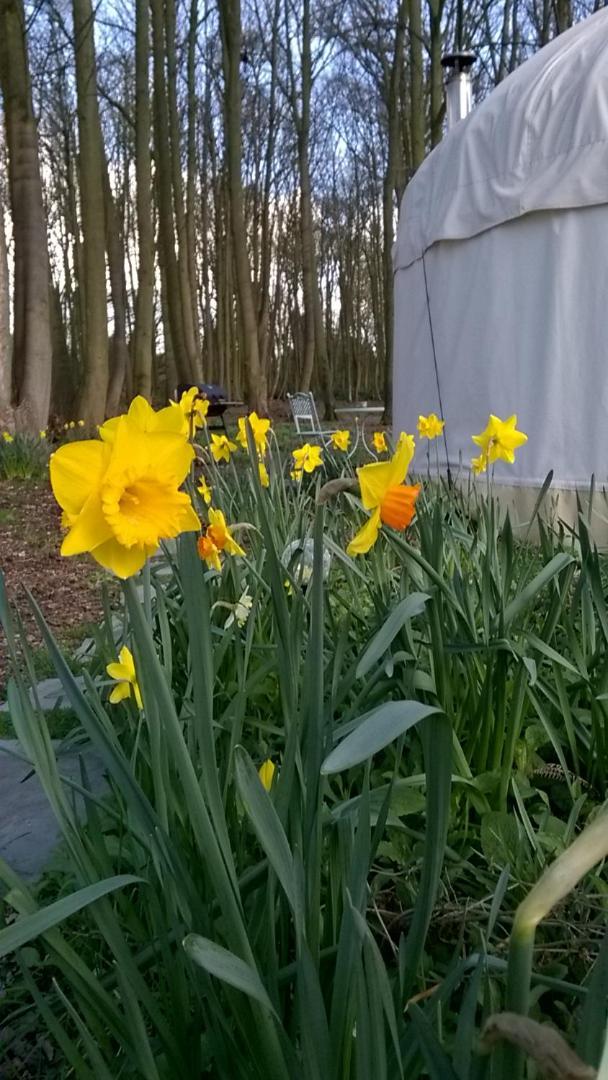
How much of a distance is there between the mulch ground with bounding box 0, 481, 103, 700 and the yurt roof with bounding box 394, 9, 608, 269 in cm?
291

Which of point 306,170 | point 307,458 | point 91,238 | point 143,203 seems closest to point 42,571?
point 307,458

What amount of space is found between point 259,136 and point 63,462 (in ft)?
63.7

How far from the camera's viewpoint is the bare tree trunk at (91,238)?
26.7 feet

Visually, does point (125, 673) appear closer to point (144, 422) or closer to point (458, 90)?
point (144, 422)

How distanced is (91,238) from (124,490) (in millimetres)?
8263

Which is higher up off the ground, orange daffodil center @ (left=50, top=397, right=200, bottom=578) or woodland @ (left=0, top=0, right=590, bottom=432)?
woodland @ (left=0, top=0, right=590, bottom=432)

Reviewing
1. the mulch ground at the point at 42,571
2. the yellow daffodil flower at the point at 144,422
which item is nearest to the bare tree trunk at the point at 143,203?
the mulch ground at the point at 42,571

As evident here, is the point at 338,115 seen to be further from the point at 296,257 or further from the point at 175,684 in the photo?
the point at 175,684

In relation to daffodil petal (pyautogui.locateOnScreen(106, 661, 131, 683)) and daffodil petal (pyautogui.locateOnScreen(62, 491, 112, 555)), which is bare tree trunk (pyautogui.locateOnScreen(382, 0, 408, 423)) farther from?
daffodil petal (pyautogui.locateOnScreen(62, 491, 112, 555))

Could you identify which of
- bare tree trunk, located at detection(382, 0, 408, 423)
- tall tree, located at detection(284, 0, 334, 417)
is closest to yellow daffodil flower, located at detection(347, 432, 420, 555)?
bare tree trunk, located at detection(382, 0, 408, 423)

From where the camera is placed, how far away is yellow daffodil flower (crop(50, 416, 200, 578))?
0.63 metres

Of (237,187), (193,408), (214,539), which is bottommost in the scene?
(214,539)

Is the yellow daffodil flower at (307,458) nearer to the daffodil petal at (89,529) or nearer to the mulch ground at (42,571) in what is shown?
the mulch ground at (42,571)

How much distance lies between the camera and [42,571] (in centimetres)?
444
